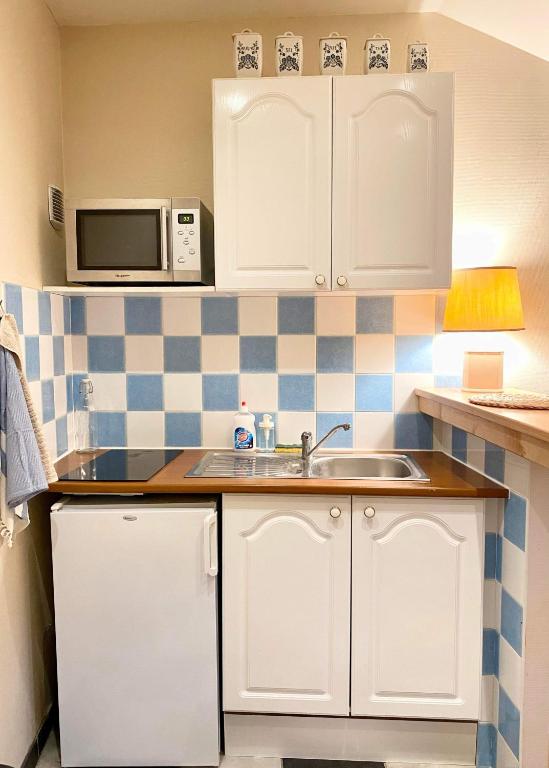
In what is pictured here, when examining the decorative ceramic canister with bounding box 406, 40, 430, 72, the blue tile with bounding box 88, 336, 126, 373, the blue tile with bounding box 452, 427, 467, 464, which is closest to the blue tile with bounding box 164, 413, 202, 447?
the blue tile with bounding box 88, 336, 126, 373

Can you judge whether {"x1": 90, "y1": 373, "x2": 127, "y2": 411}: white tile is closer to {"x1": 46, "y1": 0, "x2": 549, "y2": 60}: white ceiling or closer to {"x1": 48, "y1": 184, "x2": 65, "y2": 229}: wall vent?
{"x1": 48, "y1": 184, "x2": 65, "y2": 229}: wall vent

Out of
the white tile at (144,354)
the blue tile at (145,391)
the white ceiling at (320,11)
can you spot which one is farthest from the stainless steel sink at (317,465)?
the white ceiling at (320,11)

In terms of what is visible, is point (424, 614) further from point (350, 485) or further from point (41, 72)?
point (41, 72)

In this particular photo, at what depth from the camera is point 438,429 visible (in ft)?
7.30

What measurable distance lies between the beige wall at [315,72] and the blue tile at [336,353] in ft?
1.75

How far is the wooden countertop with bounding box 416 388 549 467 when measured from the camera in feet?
4.29

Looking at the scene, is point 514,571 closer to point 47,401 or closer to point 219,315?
point 219,315

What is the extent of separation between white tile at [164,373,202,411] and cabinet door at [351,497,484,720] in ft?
2.75

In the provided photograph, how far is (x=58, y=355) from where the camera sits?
213 cm

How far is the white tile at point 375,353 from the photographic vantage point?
224 cm

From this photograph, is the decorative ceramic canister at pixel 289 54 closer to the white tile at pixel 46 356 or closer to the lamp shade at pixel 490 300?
the lamp shade at pixel 490 300

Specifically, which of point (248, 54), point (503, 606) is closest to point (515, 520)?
point (503, 606)

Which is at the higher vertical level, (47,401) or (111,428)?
(47,401)

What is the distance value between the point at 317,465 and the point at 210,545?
1.82 feet
